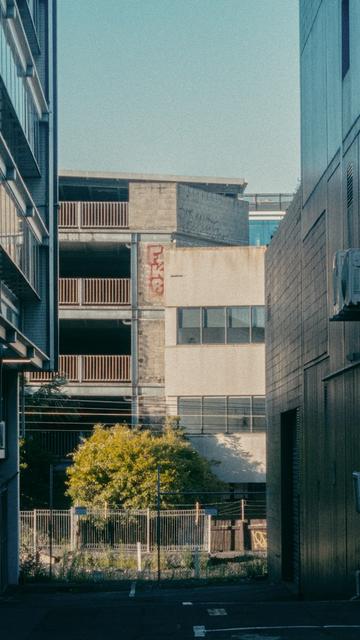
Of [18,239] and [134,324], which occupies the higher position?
[134,324]

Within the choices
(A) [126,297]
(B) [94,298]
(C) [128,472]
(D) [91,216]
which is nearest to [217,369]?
(A) [126,297]

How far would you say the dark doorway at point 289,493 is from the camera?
1325 inches

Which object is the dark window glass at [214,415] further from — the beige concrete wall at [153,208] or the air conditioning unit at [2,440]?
the air conditioning unit at [2,440]

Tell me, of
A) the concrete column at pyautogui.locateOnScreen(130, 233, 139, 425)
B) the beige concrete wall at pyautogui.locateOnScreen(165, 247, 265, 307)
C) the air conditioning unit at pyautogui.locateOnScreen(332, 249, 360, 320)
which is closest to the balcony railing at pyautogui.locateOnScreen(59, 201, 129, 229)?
the concrete column at pyautogui.locateOnScreen(130, 233, 139, 425)

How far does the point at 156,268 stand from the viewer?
55969mm

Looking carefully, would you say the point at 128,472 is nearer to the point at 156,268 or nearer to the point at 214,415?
the point at 214,415

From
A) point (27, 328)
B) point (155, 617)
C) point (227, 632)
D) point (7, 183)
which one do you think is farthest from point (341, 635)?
point (27, 328)

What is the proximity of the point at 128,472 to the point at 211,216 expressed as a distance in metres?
18.6

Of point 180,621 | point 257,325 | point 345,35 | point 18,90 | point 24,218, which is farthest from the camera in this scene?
point 257,325

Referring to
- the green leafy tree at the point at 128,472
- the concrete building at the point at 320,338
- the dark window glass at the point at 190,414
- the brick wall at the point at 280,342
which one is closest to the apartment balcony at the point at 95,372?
→ the dark window glass at the point at 190,414

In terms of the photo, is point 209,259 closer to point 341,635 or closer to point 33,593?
point 33,593

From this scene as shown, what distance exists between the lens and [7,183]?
80.0ft

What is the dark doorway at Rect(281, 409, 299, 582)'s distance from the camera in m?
33.7

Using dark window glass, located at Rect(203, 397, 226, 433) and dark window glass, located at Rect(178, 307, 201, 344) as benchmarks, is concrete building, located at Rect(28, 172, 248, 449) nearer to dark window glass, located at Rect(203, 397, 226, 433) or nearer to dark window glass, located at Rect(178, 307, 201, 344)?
dark window glass, located at Rect(178, 307, 201, 344)
